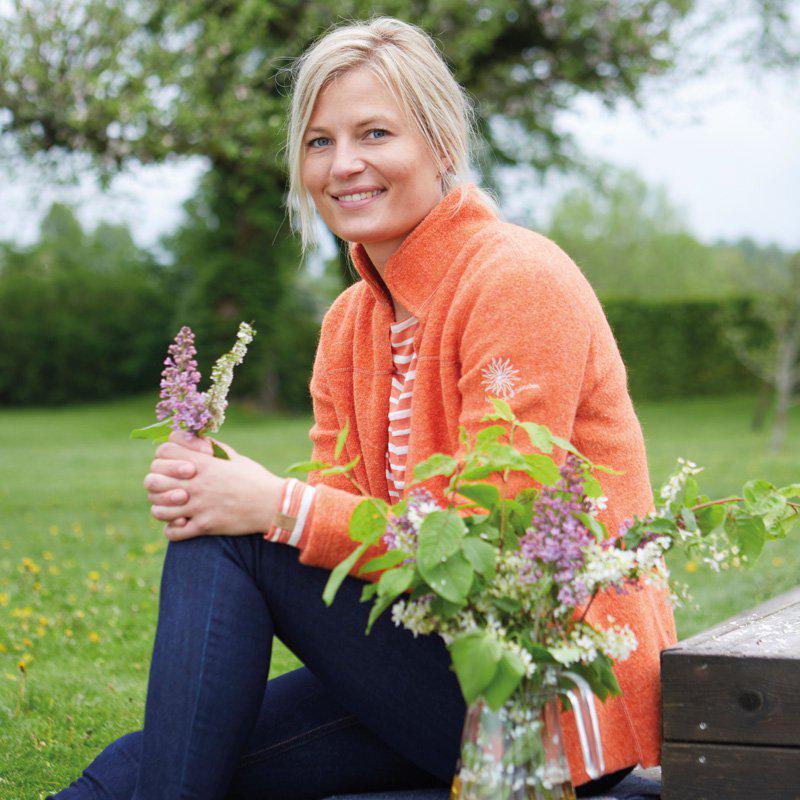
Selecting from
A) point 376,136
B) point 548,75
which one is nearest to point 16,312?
point 548,75

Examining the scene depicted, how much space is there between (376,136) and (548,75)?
15.8 metres

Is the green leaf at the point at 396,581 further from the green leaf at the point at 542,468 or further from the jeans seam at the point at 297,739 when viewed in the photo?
the jeans seam at the point at 297,739

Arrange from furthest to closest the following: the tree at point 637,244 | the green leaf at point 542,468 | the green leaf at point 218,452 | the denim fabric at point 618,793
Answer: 1. the tree at point 637,244
2. the denim fabric at point 618,793
3. the green leaf at point 218,452
4. the green leaf at point 542,468

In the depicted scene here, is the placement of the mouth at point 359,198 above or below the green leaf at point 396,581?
above

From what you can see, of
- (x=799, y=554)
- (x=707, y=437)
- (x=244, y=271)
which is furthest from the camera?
(x=244, y=271)

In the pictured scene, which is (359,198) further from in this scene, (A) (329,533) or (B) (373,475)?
(A) (329,533)

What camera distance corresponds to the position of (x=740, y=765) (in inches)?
72.7

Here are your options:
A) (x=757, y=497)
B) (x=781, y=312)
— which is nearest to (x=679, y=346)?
(x=781, y=312)

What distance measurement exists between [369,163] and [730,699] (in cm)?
123

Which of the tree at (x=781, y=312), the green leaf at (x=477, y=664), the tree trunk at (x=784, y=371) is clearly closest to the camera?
the green leaf at (x=477, y=664)

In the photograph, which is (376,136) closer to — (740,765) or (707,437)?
(740,765)

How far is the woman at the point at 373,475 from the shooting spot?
1.81m

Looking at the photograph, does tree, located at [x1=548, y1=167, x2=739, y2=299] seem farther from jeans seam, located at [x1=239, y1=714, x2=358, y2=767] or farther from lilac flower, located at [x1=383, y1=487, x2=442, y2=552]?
lilac flower, located at [x1=383, y1=487, x2=442, y2=552]

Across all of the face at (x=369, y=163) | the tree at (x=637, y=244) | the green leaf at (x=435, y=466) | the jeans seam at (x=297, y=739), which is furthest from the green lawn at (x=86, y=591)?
the tree at (x=637, y=244)
